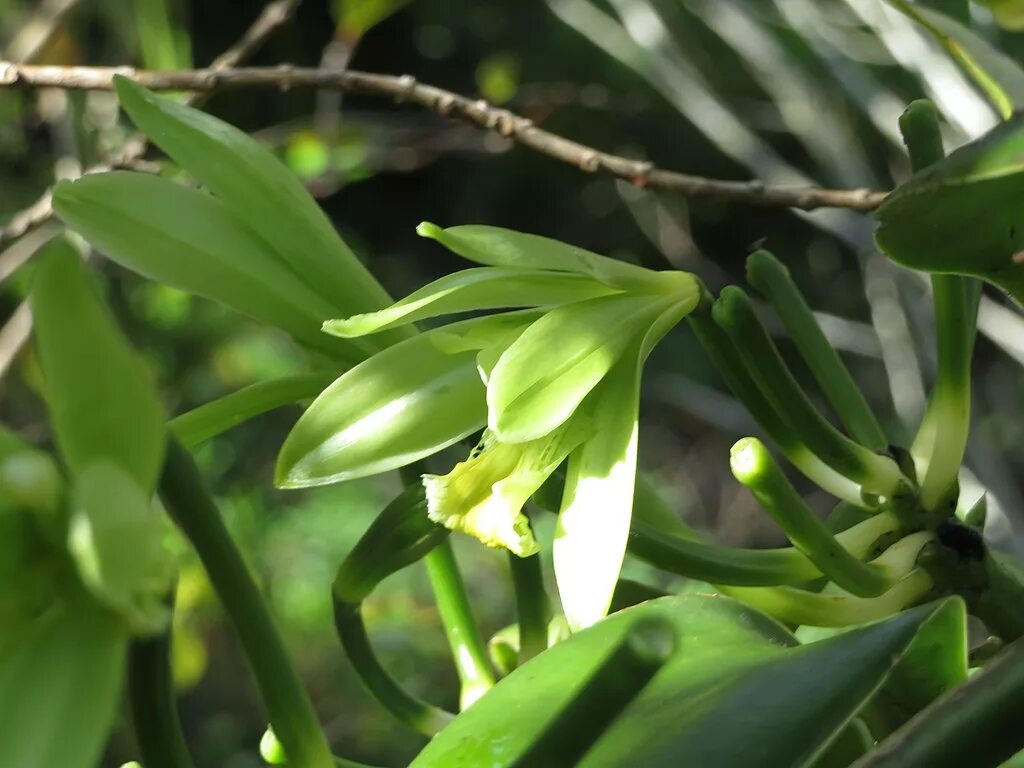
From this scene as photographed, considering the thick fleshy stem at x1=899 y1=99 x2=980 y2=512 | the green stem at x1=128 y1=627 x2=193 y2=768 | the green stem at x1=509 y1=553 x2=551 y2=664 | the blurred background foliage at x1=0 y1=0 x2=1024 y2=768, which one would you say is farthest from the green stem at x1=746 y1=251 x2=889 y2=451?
the blurred background foliage at x1=0 y1=0 x2=1024 y2=768

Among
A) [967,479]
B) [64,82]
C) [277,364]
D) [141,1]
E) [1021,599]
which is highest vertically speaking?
[141,1]

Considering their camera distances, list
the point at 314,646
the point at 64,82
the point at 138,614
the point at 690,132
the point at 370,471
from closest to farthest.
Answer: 1. the point at 138,614
2. the point at 370,471
3. the point at 64,82
4. the point at 314,646
5. the point at 690,132

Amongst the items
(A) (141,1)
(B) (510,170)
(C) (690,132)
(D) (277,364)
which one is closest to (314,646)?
(D) (277,364)

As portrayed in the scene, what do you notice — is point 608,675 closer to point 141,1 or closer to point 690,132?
point 141,1

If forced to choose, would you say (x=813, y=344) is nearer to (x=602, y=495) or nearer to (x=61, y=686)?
(x=602, y=495)

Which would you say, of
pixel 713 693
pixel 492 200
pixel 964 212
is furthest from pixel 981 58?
pixel 492 200

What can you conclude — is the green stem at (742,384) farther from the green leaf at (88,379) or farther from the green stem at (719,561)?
the green leaf at (88,379)

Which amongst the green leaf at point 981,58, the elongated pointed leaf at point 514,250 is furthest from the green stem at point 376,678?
the green leaf at point 981,58

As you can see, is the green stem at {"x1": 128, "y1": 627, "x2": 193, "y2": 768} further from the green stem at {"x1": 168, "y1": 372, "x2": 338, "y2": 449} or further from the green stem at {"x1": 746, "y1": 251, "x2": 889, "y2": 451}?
the green stem at {"x1": 746, "y1": 251, "x2": 889, "y2": 451}
